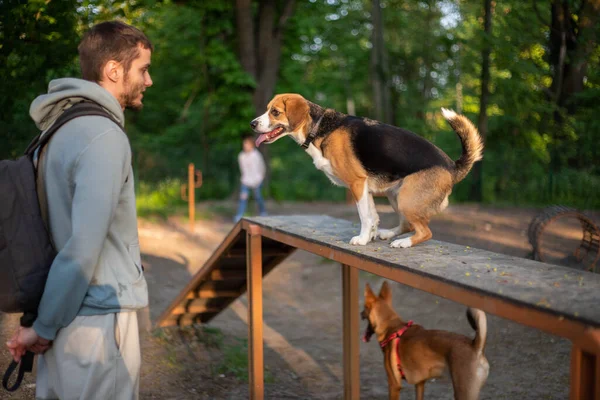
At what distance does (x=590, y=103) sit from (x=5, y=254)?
11784mm

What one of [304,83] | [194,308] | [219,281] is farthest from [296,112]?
[304,83]

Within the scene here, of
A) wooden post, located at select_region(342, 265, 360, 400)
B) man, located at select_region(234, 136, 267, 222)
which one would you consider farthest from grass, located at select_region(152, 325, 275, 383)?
man, located at select_region(234, 136, 267, 222)

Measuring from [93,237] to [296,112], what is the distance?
2.30 m

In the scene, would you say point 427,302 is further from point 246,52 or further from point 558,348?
point 246,52

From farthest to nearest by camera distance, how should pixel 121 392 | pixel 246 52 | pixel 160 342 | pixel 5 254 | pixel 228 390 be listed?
pixel 246 52 → pixel 160 342 → pixel 228 390 → pixel 121 392 → pixel 5 254

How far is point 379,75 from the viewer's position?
60.0 ft

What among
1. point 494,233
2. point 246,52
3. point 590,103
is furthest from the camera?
point 246,52

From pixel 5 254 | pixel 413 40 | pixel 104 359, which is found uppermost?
pixel 413 40

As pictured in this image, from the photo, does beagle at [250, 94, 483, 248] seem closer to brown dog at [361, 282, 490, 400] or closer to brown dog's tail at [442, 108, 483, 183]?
brown dog's tail at [442, 108, 483, 183]

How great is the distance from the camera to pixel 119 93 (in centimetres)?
236

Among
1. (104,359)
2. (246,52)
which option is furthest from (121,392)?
(246,52)

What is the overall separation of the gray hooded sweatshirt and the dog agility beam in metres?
1.36

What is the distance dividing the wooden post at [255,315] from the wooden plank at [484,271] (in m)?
0.43

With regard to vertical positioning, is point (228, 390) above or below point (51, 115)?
below
